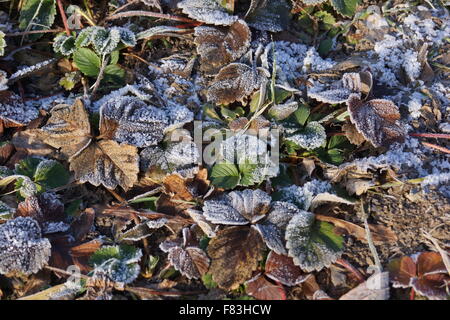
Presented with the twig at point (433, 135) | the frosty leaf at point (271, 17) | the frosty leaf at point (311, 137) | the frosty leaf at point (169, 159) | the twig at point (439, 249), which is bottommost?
the twig at point (439, 249)

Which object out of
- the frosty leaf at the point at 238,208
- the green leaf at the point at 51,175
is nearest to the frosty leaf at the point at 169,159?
the frosty leaf at the point at 238,208

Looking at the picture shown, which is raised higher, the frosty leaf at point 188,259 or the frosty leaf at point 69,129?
the frosty leaf at point 69,129

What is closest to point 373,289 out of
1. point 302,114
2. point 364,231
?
point 364,231

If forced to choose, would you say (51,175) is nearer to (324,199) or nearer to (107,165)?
(107,165)

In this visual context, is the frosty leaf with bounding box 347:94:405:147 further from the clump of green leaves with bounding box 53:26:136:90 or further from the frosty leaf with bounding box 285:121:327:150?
the clump of green leaves with bounding box 53:26:136:90

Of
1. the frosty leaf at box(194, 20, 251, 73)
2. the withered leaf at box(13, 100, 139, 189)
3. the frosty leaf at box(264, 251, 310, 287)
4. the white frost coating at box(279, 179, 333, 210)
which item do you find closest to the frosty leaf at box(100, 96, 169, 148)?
the withered leaf at box(13, 100, 139, 189)

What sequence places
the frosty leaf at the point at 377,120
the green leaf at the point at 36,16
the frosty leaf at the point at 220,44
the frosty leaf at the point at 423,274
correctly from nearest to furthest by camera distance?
the frosty leaf at the point at 423,274
the frosty leaf at the point at 377,120
the frosty leaf at the point at 220,44
the green leaf at the point at 36,16

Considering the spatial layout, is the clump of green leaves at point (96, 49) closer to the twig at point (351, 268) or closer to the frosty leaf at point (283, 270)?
the frosty leaf at point (283, 270)
